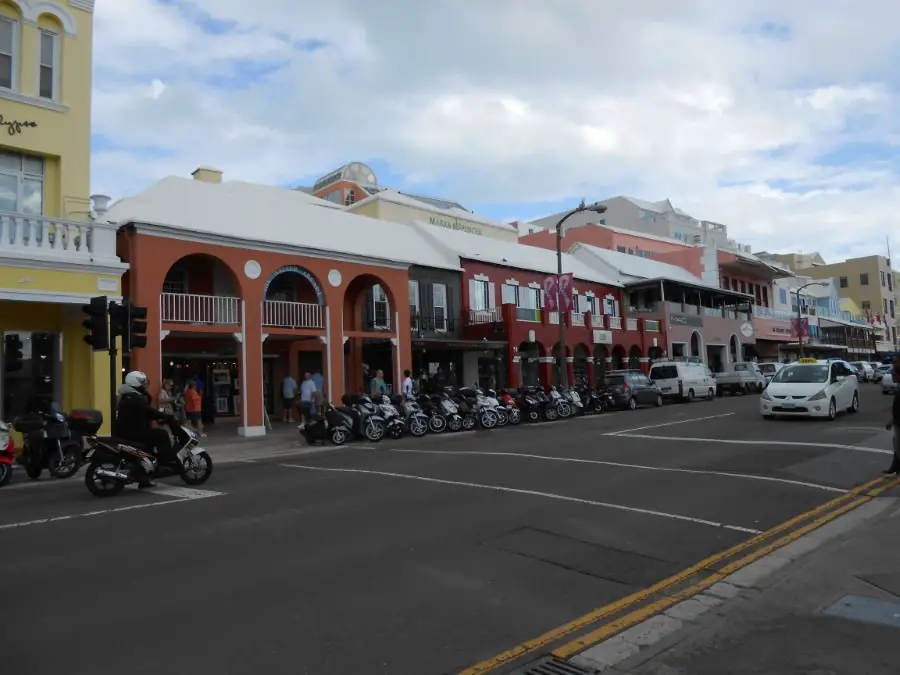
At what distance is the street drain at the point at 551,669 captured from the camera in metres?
4.02

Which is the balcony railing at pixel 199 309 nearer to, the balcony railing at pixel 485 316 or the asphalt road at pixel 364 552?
the asphalt road at pixel 364 552

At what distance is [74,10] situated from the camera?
53.8 feet

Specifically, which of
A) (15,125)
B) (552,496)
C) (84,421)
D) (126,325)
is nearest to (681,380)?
(552,496)

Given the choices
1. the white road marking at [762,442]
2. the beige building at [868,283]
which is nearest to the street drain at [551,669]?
the white road marking at [762,442]

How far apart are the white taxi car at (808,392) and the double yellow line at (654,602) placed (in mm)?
10534

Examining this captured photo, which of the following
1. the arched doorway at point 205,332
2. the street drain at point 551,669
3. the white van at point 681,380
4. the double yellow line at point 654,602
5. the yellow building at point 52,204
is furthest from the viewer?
the white van at point 681,380

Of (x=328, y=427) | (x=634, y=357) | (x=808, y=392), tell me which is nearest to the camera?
(x=328, y=427)

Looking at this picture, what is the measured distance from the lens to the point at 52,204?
15969 mm

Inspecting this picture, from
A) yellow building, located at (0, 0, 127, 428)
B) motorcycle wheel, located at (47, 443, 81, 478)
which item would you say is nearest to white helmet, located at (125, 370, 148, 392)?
motorcycle wheel, located at (47, 443, 81, 478)

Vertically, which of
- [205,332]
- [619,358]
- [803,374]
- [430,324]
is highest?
[430,324]

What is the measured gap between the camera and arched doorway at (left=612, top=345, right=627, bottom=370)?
127ft

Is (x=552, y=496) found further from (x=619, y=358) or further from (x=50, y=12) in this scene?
(x=619, y=358)

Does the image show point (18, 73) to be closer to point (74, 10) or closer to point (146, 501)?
point (74, 10)

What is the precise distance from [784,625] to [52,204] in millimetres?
16715
